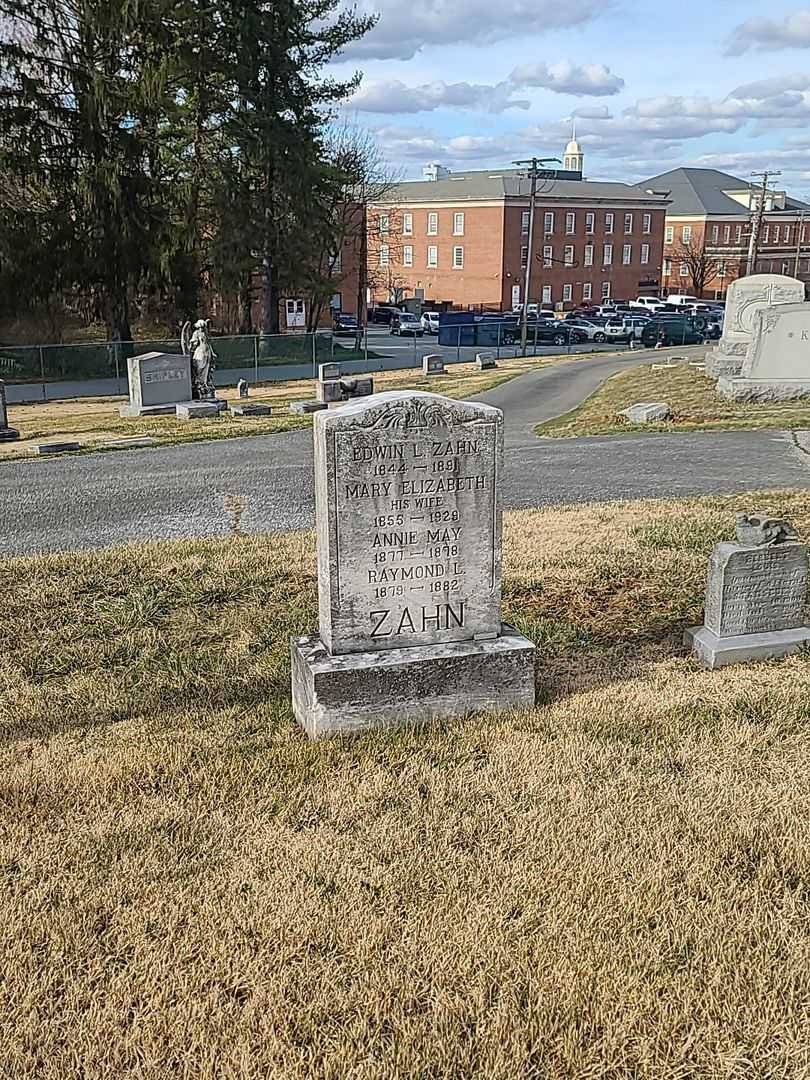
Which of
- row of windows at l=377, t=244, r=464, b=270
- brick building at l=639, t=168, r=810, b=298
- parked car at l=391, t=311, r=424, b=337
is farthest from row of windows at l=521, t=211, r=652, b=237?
parked car at l=391, t=311, r=424, b=337

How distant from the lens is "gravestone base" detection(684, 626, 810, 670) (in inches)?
249

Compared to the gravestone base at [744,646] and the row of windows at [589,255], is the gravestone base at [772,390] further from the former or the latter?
the row of windows at [589,255]

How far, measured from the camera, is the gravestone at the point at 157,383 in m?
22.7

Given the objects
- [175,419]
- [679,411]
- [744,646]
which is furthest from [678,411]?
[744,646]

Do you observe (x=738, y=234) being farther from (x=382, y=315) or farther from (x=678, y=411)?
(x=678, y=411)

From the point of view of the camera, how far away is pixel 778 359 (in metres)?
20.9

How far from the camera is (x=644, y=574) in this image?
8203 millimetres

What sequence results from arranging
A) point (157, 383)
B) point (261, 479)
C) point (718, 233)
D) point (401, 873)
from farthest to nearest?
point (718, 233)
point (157, 383)
point (261, 479)
point (401, 873)

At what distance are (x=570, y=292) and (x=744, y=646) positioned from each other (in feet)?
223

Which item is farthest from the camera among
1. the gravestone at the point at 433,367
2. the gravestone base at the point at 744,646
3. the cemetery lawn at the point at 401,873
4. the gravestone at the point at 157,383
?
the gravestone at the point at 433,367

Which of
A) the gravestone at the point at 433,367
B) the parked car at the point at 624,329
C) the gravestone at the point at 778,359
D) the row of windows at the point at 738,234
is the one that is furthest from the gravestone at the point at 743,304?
the row of windows at the point at 738,234

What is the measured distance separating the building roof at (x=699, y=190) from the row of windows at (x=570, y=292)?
45.2 feet

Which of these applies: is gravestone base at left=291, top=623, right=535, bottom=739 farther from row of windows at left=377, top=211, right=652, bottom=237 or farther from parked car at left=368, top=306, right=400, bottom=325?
row of windows at left=377, top=211, right=652, bottom=237

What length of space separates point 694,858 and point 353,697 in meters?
2.02
